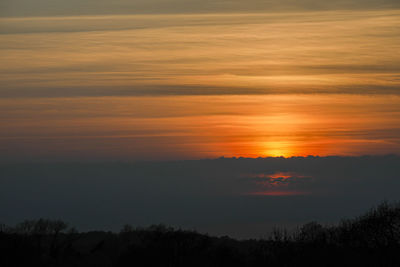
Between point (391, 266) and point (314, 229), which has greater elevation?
point (314, 229)

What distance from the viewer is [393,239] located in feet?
233

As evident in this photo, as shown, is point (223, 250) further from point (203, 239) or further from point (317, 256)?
point (317, 256)

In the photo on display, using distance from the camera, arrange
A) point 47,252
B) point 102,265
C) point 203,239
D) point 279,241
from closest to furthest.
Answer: point 279,241
point 203,239
point 102,265
point 47,252

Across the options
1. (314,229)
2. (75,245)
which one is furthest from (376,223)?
(75,245)

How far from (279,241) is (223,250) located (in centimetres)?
631

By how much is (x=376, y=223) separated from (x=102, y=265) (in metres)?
36.8

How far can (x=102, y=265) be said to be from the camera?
295ft

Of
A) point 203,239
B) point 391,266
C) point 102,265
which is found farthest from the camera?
point 102,265

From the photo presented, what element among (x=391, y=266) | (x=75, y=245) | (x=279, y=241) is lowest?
(x=391, y=266)

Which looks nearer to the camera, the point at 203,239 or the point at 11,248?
the point at 11,248

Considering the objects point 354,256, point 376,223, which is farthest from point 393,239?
point 354,256

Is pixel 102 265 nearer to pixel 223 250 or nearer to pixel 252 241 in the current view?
pixel 223 250

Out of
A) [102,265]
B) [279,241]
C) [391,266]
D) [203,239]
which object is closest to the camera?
[391,266]

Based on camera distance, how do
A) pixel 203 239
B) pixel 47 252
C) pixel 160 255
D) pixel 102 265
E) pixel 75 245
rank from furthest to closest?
1. pixel 75 245
2. pixel 47 252
3. pixel 102 265
4. pixel 203 239
5. pixel 160 255
